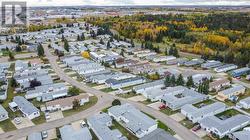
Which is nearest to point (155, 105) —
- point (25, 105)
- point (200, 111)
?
point (200, 111)

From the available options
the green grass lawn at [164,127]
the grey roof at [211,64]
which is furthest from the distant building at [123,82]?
the grey roof at [211,64]

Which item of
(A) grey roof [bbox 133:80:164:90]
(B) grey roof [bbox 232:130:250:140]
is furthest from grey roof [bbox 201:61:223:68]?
(B) grey roof [bbox 232:130:250:140]

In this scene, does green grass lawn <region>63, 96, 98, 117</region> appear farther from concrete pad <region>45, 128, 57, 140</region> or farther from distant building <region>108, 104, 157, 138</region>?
distant building <region>108, 104, 157, 138</region>

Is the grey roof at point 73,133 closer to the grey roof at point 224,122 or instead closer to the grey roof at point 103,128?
the grey roof at point 103,128

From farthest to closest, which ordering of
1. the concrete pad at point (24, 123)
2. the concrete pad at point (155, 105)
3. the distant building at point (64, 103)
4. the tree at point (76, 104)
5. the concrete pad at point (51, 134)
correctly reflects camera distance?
1. the concrete pad at point (155, 105)
2. the tree at point (76, 104)
3. the distant building at point (64, 103)
4. the concrete pad at point (24, 123)
5. the concrete pad at point (51, 134)

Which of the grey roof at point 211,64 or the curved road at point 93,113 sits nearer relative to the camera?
the curved road at point 93,113

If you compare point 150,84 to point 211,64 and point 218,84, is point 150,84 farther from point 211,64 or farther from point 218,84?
point 211,64

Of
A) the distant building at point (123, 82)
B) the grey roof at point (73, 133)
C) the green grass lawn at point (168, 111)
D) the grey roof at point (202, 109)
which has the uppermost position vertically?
the distant building at point (123, 82)
